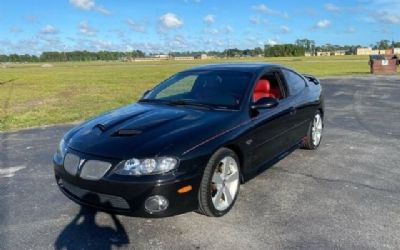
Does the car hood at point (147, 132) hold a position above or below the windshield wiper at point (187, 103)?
below

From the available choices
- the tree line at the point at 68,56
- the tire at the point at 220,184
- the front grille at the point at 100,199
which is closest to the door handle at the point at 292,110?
the tire at the point at 220,184

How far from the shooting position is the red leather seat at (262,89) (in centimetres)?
543

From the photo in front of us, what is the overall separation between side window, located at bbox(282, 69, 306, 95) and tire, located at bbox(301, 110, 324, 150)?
641 mm

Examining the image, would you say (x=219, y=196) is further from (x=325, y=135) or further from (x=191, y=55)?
(x=191, y=55)

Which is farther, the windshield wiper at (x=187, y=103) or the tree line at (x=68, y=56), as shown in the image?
the tree line at (x=68, y=56)

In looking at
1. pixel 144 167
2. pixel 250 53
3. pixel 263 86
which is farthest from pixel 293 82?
pixel 250 53

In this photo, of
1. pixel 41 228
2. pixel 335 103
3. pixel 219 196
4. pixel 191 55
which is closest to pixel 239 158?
pixel 219 196

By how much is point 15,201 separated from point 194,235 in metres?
2.25

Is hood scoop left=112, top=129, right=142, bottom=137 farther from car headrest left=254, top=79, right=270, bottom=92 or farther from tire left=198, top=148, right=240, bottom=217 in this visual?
car headrest left=254, top=79, right=270, bottom=92

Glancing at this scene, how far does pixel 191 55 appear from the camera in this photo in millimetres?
163375

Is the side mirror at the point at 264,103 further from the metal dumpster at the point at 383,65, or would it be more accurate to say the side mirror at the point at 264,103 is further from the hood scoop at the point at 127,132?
the metal dumpster at the point at 383,65

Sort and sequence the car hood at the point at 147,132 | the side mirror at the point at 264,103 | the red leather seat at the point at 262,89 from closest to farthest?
the car hood at the point at 147,132
the side mirror at the point at 264,103
the red leather seat at the point at 262,89

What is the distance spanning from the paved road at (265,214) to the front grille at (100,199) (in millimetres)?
300

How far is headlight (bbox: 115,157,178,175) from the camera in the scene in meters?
3.78
